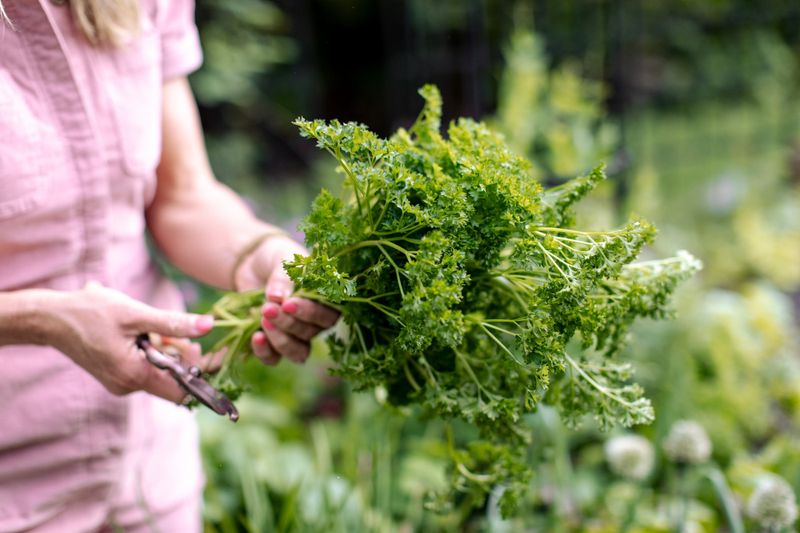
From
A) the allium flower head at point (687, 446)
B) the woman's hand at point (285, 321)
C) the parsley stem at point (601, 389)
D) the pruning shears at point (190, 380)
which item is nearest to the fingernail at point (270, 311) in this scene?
the woman's hand at point (285, 321)

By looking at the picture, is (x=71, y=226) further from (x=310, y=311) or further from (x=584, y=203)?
(x=584, y=203)

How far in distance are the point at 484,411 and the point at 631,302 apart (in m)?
0.23

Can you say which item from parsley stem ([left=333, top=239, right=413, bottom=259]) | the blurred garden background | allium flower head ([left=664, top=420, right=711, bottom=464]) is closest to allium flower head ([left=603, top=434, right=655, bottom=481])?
the blurred garden background

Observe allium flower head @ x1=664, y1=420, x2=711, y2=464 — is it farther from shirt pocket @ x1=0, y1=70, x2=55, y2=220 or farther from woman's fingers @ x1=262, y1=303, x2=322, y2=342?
shirt pocket @ x1=0, y1=70, x2=55, y2=220

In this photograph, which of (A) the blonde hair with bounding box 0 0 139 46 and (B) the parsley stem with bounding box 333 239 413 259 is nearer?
(B) the parsley stem with bounding box 333 239 413 259

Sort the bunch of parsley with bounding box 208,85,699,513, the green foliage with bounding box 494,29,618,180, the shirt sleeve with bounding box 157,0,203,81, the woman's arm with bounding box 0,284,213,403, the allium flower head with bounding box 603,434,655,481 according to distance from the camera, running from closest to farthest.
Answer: the bunch of parsley with bounding box 208,85,699,513 → the woman's arm with bounding box 0,284,213,403 → the shirt sleeve with bounding box 157,0,203,81 → the allium flower head with bounding box 603,434,655,481 → the green foliage with bounding box 494,29,618,180

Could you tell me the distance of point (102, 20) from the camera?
3.39 feet

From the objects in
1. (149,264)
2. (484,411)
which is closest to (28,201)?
(149,264)

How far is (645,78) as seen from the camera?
588 cm

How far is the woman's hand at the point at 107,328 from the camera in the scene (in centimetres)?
99

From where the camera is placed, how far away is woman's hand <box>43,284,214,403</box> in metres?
0.99

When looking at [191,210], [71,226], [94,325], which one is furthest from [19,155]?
[191,210]

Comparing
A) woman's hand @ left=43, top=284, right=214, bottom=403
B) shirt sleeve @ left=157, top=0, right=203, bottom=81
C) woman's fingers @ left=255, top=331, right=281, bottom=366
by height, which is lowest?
woman's hand @ left=43, top=284, right=214, bottom=403

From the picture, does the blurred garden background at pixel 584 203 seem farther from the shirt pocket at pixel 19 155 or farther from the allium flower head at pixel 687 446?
the shirt pocket at pixel 19 155
